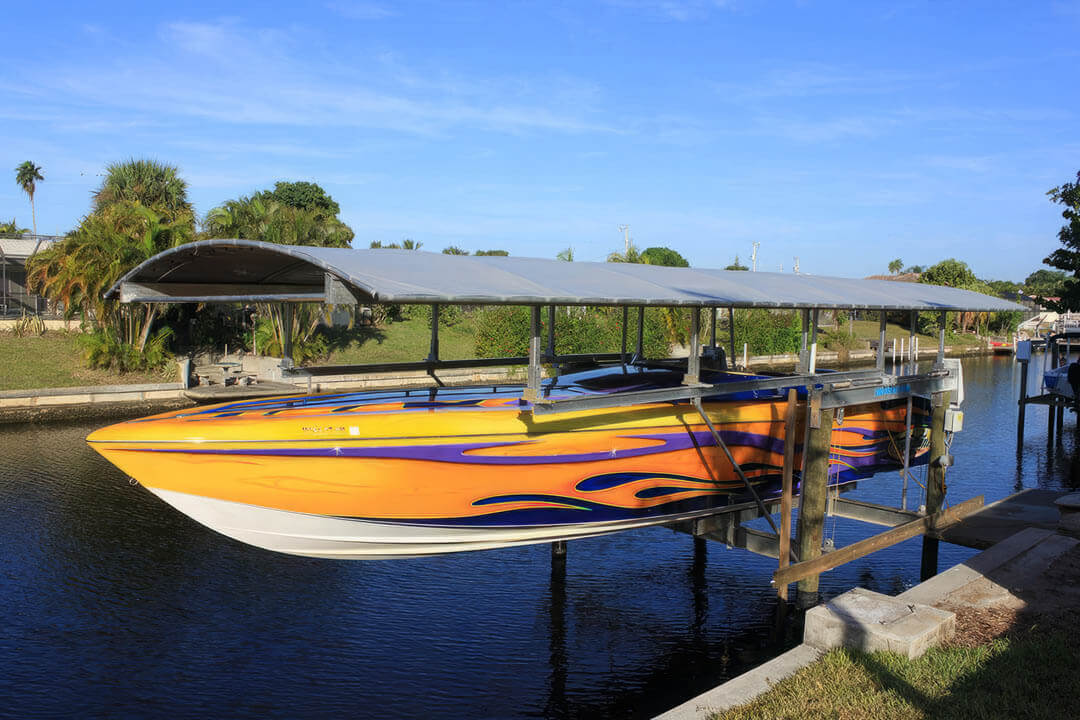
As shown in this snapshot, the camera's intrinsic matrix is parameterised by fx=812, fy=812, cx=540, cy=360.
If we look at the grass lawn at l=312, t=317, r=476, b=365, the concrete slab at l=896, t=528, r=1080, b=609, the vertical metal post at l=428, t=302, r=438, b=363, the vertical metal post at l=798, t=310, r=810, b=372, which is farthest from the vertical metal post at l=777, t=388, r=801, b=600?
the grass lawn at l=312, t=317, r=476, b=365

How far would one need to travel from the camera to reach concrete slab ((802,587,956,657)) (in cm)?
652

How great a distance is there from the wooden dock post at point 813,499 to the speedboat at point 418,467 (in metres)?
0.97

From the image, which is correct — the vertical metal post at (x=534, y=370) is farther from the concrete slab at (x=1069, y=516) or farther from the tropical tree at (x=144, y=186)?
the tropical tree at (x=144, y=186)

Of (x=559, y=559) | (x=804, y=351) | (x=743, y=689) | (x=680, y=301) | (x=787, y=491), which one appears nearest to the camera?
(x=743, y=689)

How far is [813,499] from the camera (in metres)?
9.38

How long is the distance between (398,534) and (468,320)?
3369cm

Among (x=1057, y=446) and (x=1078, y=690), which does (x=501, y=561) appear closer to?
(x=1078, y=690)

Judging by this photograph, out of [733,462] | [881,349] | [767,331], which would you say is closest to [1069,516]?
[881,349]

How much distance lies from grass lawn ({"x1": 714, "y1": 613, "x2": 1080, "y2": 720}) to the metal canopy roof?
366cm

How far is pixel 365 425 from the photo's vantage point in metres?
7.91

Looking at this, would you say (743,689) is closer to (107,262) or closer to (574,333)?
(574,333)

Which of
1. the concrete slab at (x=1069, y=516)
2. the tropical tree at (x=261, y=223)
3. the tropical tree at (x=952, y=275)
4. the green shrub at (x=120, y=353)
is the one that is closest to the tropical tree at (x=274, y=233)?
the tropical tree at (x=261, y=223)

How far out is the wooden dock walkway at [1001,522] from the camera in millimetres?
10995

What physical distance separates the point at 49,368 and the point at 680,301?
2531cm
